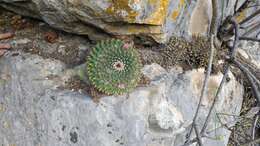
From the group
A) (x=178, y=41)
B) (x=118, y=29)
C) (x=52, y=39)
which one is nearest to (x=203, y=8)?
(x=178, y=41)

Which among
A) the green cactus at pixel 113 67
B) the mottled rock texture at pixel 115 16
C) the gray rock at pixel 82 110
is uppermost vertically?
the mottled rock texture at pixel 115 16

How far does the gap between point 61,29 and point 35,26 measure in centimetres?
23

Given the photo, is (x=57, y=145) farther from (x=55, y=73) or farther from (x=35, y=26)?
(x=35, y=26)

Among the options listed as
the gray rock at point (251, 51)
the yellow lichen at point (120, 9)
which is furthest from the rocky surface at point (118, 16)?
the gray rock at point (251, 51)

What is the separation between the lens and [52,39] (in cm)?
212

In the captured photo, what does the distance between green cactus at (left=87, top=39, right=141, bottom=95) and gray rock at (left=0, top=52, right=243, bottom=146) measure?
3.4 inches

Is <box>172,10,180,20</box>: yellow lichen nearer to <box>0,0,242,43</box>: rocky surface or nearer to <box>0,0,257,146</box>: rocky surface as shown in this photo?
<box>0,0,242,43</box>: rocky surface

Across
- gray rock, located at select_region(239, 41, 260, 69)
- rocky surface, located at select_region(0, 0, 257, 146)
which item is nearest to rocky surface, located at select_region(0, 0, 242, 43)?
rocky surface, located at select_region(0, 0, 257, 146)

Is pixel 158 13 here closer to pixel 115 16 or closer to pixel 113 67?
pixel 115 16

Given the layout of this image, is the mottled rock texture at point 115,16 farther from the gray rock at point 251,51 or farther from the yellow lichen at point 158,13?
the gray rock at point 251,51

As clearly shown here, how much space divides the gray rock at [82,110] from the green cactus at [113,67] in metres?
0.09

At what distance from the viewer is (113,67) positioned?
1839 millimetres

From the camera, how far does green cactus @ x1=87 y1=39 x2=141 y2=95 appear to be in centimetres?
183

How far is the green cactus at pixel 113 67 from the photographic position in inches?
72.1
